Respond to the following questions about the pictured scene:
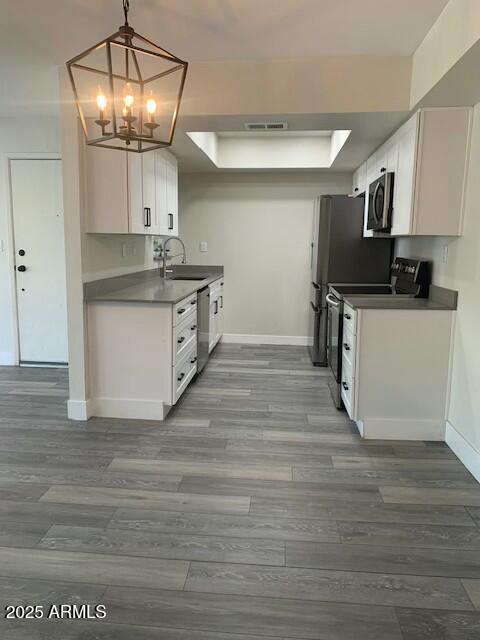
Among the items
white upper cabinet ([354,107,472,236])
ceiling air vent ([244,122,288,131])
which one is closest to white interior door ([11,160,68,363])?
ceiling air vent ([244,122,288,131])

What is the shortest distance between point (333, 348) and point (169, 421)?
4.70ft

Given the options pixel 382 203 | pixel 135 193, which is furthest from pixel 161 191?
pixel 382 203

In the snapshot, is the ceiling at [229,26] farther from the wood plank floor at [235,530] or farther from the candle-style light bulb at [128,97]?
the wood plank floor at [235,530]

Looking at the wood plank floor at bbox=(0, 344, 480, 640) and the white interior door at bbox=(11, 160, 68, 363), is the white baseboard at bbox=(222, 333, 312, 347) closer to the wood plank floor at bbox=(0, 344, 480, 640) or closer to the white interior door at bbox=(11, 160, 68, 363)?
the white interior door at bbox=(11, 160, 68, 363)

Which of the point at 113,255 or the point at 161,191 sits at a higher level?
the point at 161,191

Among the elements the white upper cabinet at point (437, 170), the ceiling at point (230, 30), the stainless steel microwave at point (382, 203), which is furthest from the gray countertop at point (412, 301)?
the ceiling at point (230, 30)

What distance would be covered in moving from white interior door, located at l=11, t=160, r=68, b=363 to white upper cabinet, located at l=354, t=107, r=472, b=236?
3233 mm

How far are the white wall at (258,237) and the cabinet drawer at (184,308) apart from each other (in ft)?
6.17

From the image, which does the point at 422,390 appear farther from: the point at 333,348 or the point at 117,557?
the point at 117,557

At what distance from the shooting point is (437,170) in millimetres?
2873

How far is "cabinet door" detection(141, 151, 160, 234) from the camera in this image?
12.2 feet

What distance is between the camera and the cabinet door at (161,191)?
4.07 metres

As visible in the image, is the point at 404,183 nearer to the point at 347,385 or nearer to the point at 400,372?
the point at 400,372

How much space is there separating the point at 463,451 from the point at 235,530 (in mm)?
1525
